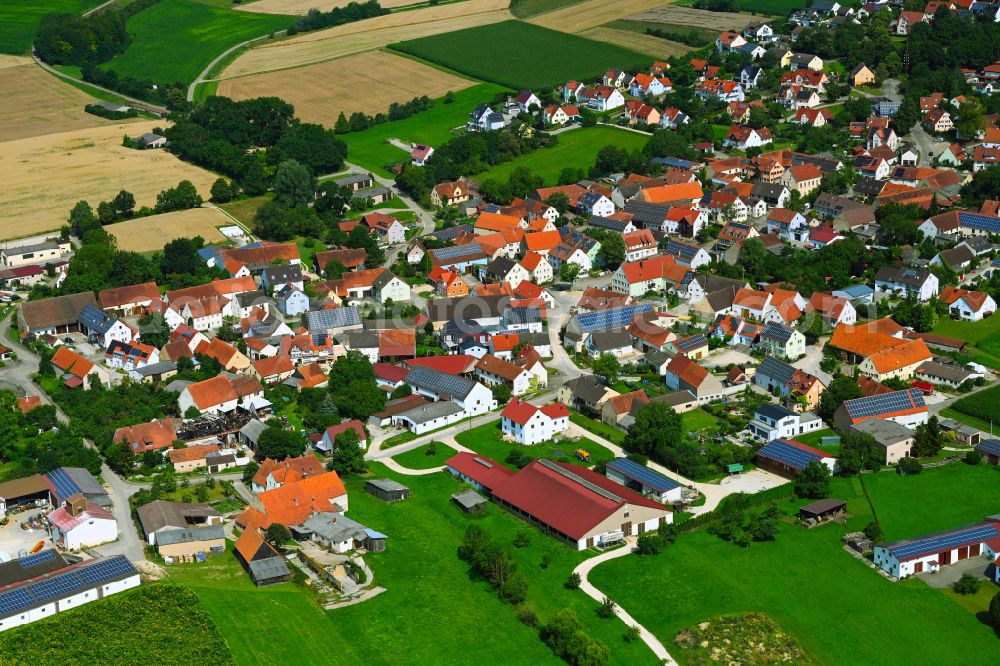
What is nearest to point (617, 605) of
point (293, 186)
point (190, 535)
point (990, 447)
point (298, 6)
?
point (190, 535)

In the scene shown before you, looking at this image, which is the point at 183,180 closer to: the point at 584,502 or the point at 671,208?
the point at 671,208

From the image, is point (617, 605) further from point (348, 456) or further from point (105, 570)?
point (105, 570)

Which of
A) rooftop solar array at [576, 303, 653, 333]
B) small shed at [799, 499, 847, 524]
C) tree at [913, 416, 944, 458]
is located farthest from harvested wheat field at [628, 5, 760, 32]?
small shed at [799, 499, 847, 524]

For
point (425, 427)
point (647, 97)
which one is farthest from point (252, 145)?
point (425, 427)

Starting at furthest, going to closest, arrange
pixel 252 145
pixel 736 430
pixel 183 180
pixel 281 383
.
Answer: pixel 252 145 < pixel 183 180 < pixel 281 383 < pixel 736 430

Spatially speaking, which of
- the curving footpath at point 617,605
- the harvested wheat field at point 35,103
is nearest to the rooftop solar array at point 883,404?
the curving footpath at point 617,605

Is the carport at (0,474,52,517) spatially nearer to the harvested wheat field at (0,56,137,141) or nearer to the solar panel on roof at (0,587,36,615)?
the solar panel on roof at (0,587,36,615)
